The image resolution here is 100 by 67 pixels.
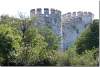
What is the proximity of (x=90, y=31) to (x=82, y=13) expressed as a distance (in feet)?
5.07

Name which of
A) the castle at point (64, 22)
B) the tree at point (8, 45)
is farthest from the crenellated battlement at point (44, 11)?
the tree at point (8, 45)

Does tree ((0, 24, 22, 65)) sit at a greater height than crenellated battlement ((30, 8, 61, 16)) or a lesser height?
lesser

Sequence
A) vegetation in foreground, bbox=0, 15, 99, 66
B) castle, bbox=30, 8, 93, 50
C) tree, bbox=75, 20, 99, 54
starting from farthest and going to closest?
castle, bbox=30, 8, 93, 50 < tree, bbox=75, 20, 99, 54 < vegetation in foreground, bbox=0, 15, 99, 66

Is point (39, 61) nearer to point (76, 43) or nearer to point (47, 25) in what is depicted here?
point (76, 43)

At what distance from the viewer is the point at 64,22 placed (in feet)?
24.3

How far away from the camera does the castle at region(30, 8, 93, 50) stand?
22.3ft

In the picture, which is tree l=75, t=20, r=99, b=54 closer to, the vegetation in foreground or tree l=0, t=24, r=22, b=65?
the vegetation in foreground

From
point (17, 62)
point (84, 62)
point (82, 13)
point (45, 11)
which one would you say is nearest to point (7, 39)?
point (17, 62)

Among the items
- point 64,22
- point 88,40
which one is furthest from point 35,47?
point 64,22

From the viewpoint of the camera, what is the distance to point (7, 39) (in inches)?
191

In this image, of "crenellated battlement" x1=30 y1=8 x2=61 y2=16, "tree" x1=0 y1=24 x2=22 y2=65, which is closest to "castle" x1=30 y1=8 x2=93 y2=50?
"crenellated battlement" x1=30 y1=8 x2=61 y2=16

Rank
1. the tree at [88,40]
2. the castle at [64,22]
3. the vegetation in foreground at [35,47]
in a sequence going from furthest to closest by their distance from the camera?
1. the castle at [64,22]
2. the tree at [88,40]
3. the vegetation in foreground at [35,47]

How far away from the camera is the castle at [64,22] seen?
6.79 m

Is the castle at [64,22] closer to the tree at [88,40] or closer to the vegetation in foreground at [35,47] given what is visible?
the vegetation in foreground at [35,47]
